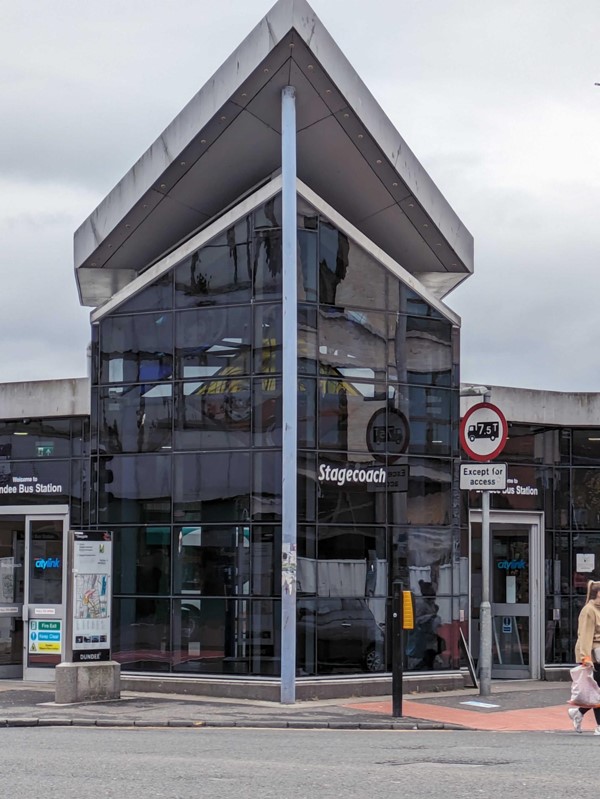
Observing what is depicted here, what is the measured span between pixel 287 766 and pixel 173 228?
1226cm

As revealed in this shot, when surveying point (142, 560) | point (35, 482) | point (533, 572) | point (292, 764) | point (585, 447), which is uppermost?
point (585, 447)

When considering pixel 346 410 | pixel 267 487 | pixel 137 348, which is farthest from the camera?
pixel 137 348

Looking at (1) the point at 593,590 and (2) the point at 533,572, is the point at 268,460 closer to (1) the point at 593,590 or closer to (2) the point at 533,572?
(1) the point at 593,590

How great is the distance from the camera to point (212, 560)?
19.2 m

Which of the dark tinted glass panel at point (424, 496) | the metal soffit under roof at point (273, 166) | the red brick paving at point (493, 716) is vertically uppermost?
the metal soffit under roof at point (273, 166)

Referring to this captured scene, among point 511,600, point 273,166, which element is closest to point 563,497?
point 511,600

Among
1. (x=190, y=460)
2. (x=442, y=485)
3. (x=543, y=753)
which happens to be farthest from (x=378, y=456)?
(x=543, y=753)

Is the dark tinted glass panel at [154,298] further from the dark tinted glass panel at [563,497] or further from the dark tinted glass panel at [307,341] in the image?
the dark tinted glass panel at [563,497]

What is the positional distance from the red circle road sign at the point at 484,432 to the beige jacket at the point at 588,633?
476cm

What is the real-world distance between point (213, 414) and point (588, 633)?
706cm

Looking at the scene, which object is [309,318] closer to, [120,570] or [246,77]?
[246,77]

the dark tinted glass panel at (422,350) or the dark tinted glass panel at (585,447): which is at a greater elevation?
the dark tinted glass panel at (422,350)

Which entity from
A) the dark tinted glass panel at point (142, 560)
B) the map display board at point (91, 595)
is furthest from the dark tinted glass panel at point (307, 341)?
the map display board at point (91, 595)

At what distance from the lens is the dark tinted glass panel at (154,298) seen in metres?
20.0
